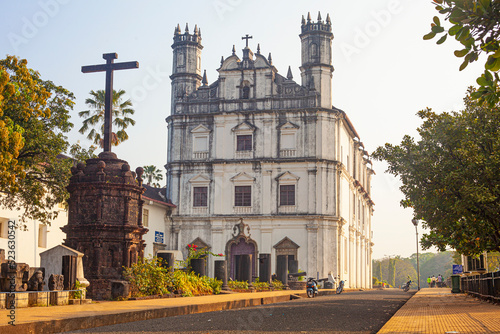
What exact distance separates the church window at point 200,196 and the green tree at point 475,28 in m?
43.5

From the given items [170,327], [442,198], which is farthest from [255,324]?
[442,198]

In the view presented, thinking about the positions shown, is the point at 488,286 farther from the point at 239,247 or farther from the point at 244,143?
the point at 244,143

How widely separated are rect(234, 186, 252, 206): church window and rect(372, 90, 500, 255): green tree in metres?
27.0

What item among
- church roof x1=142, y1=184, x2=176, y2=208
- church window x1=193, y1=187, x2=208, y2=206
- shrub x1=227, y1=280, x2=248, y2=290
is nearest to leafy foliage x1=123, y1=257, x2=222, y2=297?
shrub x1=227, y1=280, x2=248, y2=290

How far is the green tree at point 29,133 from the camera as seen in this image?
19188 millimetres

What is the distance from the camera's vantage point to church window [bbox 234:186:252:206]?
47219 mm

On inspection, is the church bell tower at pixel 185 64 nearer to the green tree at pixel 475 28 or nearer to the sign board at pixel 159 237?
the sign board at pixel 159 237

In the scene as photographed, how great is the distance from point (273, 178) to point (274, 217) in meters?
2.98

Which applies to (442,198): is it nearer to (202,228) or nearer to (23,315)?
(23,315)

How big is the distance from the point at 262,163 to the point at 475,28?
42.0 metres

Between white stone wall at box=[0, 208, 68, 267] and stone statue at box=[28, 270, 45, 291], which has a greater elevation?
white stone wall at box=[0, 208, 68, 267]

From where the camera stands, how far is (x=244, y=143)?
47656 millimetres

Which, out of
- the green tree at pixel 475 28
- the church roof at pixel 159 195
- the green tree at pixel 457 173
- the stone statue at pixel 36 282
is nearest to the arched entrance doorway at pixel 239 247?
the church roof at pixel 159 195

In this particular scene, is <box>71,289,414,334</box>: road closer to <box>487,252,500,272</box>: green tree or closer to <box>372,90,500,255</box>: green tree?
<box>372,90,500,255</box>: green tree
